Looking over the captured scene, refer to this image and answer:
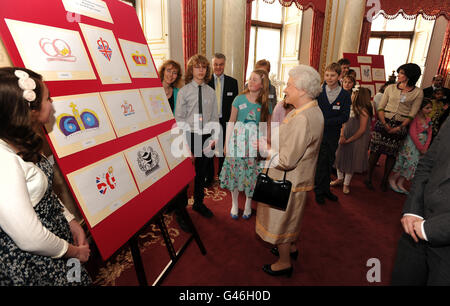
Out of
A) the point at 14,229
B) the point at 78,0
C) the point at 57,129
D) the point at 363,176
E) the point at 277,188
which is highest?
the point at 78,0

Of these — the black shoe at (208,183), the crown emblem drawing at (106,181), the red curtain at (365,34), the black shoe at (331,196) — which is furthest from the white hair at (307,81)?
the red curtain at (365,34)

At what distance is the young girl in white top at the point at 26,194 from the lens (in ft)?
2.92

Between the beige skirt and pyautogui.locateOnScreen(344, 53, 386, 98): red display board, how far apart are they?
5111 millimetres

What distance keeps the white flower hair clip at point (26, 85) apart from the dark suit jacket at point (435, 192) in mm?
1709

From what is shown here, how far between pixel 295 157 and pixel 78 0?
1532 millimetres

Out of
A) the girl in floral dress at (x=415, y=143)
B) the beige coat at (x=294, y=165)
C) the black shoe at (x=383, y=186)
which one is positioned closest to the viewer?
the beige coat at (x=294, y=165)

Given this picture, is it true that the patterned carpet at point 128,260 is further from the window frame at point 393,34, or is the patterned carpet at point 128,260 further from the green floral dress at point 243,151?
the window frame at point 393,34

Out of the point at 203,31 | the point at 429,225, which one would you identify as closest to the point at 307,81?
the point at 429,225

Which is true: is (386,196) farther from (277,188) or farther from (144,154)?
(144,154)

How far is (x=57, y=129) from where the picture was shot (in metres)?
1.07

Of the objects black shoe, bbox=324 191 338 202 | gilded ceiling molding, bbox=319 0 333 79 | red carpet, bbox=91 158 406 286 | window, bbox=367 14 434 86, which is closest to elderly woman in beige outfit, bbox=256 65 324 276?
red carpet, bbox=91 158 406 286

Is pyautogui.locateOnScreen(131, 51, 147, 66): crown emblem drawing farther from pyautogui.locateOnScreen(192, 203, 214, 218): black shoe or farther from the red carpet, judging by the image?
pyautogui.locateOnScreen(192, 203, 214, 218): black shoe

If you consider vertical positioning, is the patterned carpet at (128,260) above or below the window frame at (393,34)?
below

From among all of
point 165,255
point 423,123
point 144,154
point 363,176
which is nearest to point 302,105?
point 144,154
